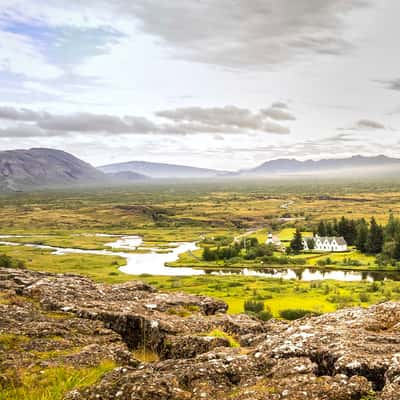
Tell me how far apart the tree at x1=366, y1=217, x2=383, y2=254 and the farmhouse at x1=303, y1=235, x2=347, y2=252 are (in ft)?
24.1

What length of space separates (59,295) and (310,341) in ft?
34.4

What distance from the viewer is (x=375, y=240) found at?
99938 mm

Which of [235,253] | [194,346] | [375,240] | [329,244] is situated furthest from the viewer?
[329,244]

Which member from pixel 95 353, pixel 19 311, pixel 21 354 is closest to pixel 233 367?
pixel 95 353

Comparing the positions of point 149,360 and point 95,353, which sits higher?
point 95,353

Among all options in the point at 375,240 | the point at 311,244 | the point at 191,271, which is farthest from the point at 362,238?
the point at 191,271

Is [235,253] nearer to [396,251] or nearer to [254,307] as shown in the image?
[396,251]

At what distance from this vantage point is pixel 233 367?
32.7 feet

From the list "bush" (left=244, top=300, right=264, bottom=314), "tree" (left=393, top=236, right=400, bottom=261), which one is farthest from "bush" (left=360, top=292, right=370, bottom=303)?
"tree" (left=393, top=236, right=400, bottom=261)

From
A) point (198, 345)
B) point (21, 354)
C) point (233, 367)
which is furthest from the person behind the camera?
point (198, 345)

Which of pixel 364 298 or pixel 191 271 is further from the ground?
pixel 364 298

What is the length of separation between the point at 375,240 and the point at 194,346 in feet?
324

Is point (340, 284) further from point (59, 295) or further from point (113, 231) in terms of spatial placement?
point (113, 231)

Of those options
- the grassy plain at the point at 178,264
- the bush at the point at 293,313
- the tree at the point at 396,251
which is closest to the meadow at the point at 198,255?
the grassy plain at the point at 178,264
